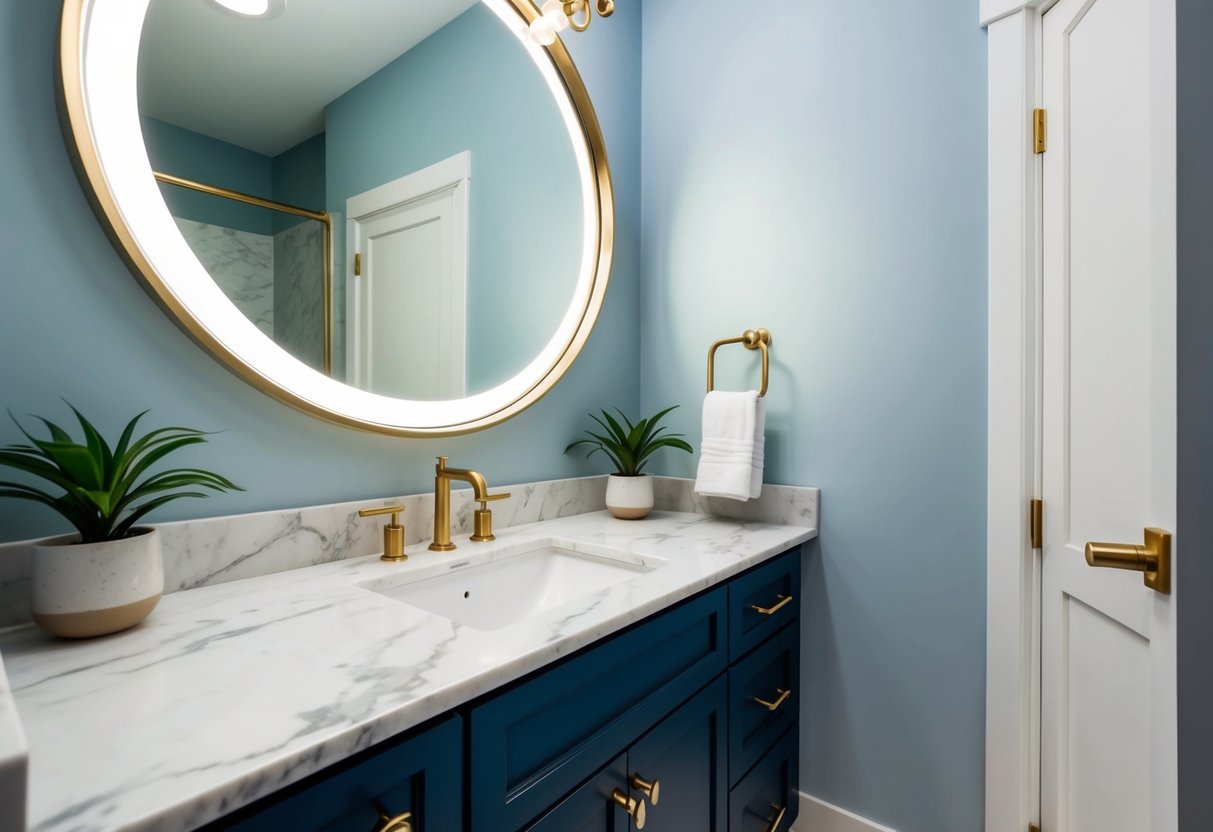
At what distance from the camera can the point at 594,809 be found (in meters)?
0.76

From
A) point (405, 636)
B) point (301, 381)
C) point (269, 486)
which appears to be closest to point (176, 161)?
point (301, 381)

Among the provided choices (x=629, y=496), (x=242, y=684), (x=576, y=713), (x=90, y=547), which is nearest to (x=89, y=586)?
(x=90, y=547)

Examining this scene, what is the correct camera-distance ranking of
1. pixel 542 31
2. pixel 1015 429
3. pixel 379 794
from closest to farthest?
pixel 379 794
pixel 1015 429
pixel 542 31

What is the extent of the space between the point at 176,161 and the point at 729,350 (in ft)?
3.93

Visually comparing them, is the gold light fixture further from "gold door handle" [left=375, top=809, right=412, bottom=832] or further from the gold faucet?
"gold door handle" [left=375, top=809, right=412, bottom=832]

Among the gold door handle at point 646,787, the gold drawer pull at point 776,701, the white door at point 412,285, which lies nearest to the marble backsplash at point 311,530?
the white door at point 412,285

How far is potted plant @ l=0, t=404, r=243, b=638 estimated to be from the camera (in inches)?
25.1

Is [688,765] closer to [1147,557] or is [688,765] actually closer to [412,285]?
[1147,557]

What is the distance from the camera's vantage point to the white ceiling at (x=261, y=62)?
33.9 inches

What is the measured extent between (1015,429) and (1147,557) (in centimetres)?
49

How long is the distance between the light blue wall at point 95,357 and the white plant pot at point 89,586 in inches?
6.1

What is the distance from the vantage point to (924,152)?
4.16ft

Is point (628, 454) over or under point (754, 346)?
under

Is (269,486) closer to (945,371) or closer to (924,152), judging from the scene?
(945,371)
